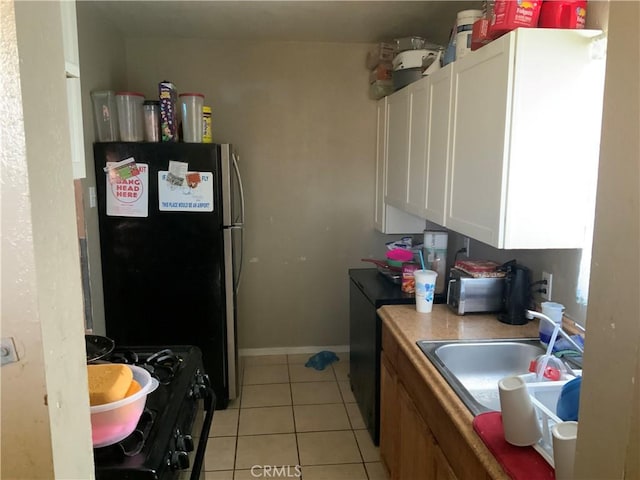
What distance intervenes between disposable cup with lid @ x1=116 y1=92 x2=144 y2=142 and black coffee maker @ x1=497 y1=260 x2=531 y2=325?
2180 millimetres

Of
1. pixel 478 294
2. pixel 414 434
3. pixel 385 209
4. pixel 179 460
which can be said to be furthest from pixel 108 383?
pixel 385 209

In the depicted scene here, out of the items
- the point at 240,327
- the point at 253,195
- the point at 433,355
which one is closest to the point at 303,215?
the point at 253,195

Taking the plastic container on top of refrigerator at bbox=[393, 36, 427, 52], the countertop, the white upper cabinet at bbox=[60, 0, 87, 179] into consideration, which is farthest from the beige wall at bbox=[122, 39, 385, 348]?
the white upper cabinet at bbox=[60, 0, 87, 179]

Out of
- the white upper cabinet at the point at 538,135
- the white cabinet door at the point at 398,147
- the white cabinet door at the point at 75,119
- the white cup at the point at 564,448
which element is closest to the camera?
the white cup at the point at 564,448

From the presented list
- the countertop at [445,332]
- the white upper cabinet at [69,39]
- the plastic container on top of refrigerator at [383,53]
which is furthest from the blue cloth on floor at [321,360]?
the white upper cabinet at [69,39]

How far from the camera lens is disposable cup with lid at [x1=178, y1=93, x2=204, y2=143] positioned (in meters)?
2.85

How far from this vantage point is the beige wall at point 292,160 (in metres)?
3.46

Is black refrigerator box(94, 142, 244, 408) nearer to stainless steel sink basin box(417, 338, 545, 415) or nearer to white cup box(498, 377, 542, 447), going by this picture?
stainless steel sink basin box(417, 338, 545, 415)

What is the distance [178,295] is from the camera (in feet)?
9.44

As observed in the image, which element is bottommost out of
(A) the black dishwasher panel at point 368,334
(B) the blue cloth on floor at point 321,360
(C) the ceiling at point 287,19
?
(B) the blue cloth on floor at point 321,360

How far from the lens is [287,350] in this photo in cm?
385

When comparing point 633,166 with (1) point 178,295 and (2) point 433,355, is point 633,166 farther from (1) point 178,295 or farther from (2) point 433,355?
(1) point 178,295

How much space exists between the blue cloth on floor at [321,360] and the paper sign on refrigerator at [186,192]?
154 centimetres

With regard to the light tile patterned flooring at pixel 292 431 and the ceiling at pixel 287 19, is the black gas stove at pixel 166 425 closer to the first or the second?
the light tile patterned flooring at pixel 292 431
